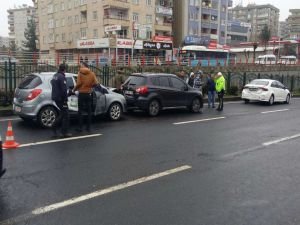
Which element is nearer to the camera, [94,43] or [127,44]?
[127,44]

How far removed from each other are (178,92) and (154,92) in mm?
1313

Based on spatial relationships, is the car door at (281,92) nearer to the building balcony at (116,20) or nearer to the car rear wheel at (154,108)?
the car rear wheel at (154,108)

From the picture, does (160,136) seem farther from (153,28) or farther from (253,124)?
(153,28)

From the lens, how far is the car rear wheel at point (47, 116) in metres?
10.1

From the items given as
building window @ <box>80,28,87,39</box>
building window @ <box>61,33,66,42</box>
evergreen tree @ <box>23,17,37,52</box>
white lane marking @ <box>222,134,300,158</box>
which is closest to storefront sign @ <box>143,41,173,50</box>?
building window @ <box>80,28,87,39</box>

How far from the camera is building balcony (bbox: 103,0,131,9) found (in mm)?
56688

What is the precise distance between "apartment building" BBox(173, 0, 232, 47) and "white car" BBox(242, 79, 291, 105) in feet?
162

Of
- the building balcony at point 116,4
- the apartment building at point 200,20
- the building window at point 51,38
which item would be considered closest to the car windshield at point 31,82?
the building balcony at point 116,4

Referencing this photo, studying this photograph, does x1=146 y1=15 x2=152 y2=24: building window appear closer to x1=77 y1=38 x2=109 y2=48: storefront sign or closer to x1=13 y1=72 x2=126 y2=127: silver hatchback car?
x1=77 y1=38 x2=109 y2=48: storefront sign

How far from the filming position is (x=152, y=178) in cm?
595

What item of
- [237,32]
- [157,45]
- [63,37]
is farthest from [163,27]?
[237,32]

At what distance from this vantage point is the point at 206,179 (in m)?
5.99

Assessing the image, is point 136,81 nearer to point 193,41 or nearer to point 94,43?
point 94,43

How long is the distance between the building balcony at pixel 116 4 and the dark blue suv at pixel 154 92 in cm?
4568
